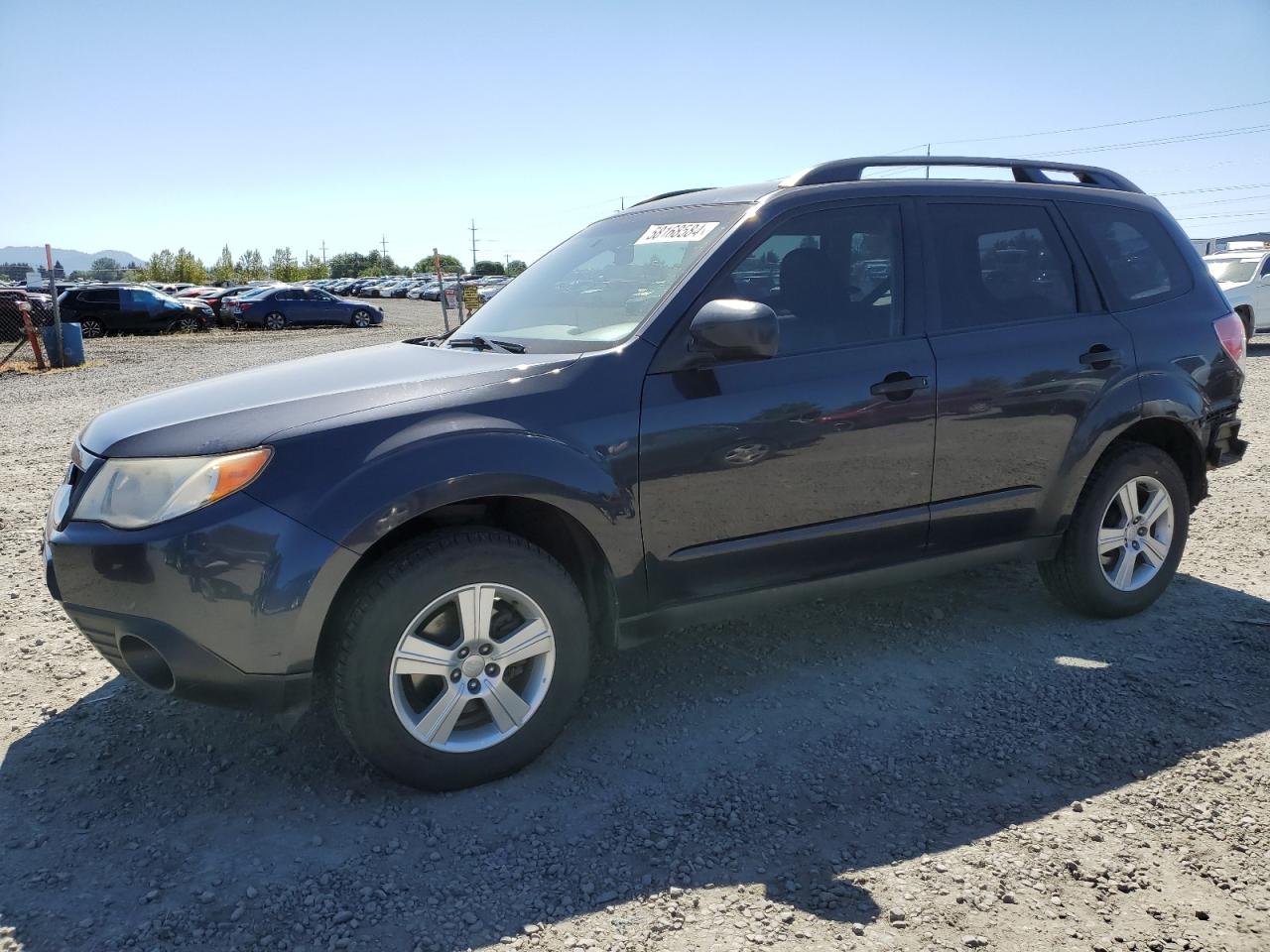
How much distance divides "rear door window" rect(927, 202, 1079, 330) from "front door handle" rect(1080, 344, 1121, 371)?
0.19 meters

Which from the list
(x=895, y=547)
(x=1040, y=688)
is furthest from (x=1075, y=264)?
(x=1040, y=688)

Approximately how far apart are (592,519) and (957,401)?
1552 mm

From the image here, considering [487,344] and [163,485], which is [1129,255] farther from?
[163,485]

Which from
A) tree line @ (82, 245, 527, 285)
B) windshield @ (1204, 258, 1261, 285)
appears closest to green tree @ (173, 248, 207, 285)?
tree line @ (82, 245, 527, 285)

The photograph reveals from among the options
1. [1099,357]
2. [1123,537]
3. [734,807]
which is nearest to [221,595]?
[734,807]

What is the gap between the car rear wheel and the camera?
2.82 m

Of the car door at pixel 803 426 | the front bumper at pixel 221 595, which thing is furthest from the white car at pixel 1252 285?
the front bumper at pixel 221 595

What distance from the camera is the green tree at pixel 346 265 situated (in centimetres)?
12925

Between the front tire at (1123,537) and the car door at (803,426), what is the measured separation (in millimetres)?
924

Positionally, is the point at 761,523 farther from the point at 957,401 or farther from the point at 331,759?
the point at 331,759

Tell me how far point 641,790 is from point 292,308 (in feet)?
99.9

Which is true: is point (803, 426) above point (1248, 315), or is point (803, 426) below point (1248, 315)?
above

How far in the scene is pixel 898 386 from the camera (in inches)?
141

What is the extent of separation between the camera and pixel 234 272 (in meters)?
81.9
